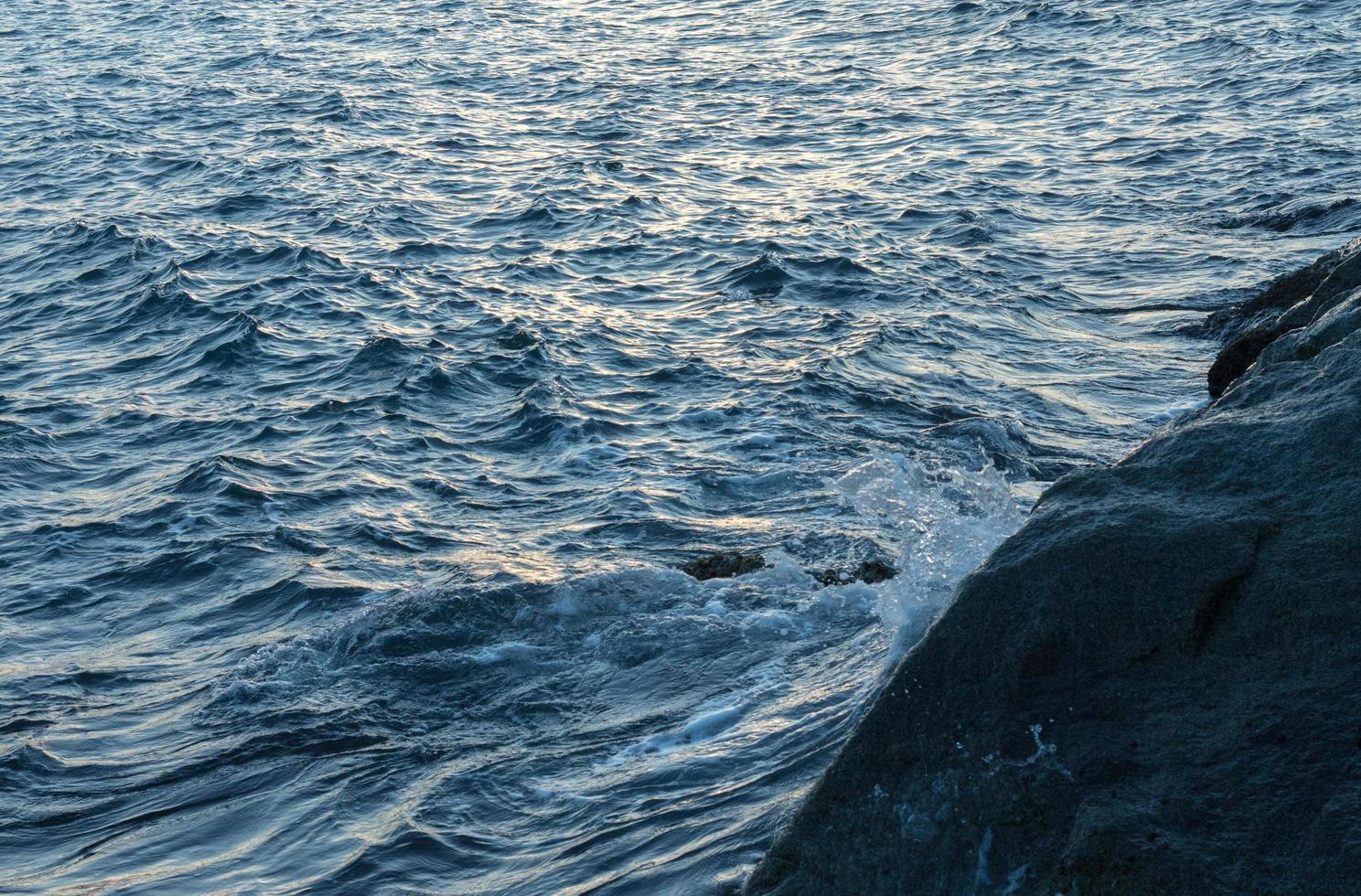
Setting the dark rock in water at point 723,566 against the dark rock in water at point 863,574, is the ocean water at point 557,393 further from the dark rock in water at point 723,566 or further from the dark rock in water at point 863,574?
the dark rock in water at point 863,574

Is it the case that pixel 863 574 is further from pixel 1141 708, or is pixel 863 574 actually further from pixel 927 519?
pixel 1141 708

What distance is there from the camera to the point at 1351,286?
7.58 metres

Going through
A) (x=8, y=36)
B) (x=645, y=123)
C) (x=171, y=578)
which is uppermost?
(x=8, y=36)

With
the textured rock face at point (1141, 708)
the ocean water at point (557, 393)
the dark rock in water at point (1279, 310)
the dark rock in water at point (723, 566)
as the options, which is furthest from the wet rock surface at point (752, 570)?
the textured rock face at point (1141, 708)

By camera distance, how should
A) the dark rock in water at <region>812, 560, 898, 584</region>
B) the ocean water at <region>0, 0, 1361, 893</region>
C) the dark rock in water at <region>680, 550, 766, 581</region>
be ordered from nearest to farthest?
the ocean water at <region>0, 0, 1361, 893</region>, the dark rock in water at <region>812, 560, 898, 584</region>, the dark rock in water at <region>680, 550, 766, 581</region>

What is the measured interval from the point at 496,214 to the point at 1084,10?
15031 mm

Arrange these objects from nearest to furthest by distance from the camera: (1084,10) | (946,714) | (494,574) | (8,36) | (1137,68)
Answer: (946,714) < (494,574) < (1137,68) < (1084,10) < (8,36)

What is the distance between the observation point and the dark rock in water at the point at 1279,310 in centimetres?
772

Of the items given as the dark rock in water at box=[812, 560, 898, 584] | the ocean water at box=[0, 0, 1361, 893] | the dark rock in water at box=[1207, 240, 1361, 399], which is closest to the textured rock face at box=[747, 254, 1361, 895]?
the ocean water at box=[0, 0, 1361, 893]

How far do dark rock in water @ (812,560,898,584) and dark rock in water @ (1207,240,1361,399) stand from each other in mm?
2646

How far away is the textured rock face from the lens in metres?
4.16

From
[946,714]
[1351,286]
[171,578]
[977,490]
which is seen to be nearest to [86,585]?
[171,578]

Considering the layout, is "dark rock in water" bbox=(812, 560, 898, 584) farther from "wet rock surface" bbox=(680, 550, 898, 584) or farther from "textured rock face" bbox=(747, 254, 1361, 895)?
"textured rock face" bbox=(747, 254, 1361, 895)

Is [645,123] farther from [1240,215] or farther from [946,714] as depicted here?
[946,714]
